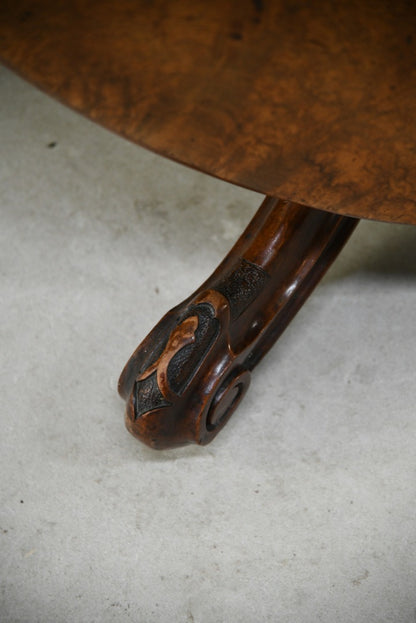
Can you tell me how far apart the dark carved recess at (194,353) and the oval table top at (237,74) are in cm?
28

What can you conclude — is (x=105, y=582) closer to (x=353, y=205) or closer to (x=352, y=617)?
(x=352, y=617)

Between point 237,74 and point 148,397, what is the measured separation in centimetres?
45

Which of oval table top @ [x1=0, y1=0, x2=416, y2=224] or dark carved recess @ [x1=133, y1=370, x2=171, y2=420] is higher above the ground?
oval table top @ [x1=0, y1=0, x2=416, y2=224]

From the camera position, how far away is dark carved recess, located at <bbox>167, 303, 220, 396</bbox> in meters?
0.93

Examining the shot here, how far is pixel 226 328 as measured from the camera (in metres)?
0.96

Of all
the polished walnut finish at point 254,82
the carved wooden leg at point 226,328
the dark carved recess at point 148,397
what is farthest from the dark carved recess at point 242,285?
the polished walnut finish at point 254,82

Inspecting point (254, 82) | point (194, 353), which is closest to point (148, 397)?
point (194, 353)

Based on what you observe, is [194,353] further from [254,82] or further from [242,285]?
[254,82]

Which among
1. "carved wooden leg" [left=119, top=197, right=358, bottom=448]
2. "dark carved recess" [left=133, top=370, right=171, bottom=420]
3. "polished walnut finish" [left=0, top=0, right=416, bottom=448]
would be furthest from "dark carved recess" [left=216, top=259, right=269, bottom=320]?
"polished walnut finish" [left=0, top=0, right=416, bottom=448]

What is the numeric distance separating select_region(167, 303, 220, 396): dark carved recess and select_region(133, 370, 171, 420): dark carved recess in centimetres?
2

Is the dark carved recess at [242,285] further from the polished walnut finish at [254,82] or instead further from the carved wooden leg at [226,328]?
the polished walnut finish at [254,82]

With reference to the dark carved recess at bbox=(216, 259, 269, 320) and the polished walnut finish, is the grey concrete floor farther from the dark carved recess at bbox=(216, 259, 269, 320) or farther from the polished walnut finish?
the polished walnut finish

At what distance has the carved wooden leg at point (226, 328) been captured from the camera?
3.05ft

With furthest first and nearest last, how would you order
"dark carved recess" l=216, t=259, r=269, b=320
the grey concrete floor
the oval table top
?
"dark carved recess" l=216, t=259, r=269, b=320, the grey concrete floor, the oval table top
